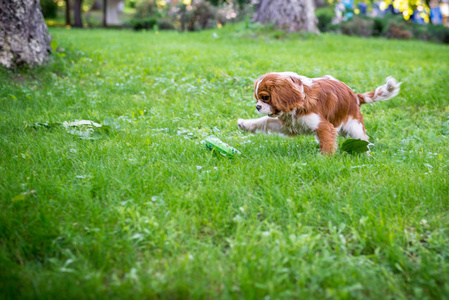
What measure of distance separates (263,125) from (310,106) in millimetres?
799

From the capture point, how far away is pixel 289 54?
9.39 m

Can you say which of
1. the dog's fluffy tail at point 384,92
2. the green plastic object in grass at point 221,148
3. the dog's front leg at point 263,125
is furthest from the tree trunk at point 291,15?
the green plastic object in grass at point 221,148

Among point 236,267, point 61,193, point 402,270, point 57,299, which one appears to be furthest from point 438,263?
point 61,193

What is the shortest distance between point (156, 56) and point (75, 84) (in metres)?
2.59

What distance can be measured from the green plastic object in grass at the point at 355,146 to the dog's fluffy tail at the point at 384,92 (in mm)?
869

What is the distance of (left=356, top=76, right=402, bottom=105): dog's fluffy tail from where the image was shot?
14.1ft

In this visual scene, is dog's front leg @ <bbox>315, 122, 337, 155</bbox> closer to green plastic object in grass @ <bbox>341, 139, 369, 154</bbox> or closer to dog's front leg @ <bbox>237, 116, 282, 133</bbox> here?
green plastic object in grass @ <bbox>341, 139, 369, 154</bbox>

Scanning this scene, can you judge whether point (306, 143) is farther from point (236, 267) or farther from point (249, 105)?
point (236, 267)

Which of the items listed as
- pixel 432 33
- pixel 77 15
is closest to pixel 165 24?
pixel 77 15

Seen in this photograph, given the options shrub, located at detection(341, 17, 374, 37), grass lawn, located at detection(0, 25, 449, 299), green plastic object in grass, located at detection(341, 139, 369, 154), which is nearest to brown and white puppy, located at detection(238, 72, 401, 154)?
green plastic object in grass, located at detection(341, 139, 369, 154)

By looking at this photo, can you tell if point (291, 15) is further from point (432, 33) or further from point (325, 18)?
point (432, 33)

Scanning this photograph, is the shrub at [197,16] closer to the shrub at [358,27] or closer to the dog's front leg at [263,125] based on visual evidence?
the shrub at [358,27]

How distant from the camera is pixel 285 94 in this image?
367 centimetres

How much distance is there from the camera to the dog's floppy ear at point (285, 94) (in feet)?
12.1
